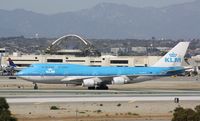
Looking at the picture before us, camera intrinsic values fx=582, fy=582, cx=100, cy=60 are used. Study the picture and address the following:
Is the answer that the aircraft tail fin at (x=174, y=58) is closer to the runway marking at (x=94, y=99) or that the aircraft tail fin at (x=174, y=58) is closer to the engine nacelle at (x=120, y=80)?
the engine nacelle at (x=120, y=80)

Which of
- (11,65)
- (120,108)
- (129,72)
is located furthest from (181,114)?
(11,65)

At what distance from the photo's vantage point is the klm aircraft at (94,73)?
8325 centimetres

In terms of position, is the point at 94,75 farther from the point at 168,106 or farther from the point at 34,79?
the point at 168,106

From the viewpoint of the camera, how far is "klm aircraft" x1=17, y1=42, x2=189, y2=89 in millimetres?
83250

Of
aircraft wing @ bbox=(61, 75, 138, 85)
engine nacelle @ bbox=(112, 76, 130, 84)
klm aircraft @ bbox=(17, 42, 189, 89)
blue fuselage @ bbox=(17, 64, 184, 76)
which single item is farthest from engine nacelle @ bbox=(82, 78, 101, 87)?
engine nacelle @ bbox=(112, 76, 130, 84)

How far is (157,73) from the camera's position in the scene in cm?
8569

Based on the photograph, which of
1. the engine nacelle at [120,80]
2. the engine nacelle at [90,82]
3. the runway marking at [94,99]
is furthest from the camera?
the engine nacelle at [120,80]

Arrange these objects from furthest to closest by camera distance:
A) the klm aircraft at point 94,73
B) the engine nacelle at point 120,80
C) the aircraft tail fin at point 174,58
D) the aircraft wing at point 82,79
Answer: the aircraft tail fin at point 174,58 < the engine nacelle at point 120,80 < the aircraft wing at point 82,79 < the klm aircraft at point 94,73

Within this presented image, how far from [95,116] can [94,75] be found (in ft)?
118

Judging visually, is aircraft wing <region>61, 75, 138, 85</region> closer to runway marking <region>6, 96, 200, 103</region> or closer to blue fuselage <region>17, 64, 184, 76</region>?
blue fuselage <region>17, 64, 184, 76</region>

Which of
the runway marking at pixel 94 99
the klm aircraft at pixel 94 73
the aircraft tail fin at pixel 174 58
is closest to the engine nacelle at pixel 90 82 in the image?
the klm aircraft at pixel 94 73

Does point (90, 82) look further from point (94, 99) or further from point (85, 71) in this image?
point (94, 99)

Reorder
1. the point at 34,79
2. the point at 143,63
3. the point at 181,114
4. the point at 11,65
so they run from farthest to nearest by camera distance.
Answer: the point at 143,63 → the point at 11,65 → the point at 34,79 → the point at 181,114

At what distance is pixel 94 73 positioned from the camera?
85.1 m
